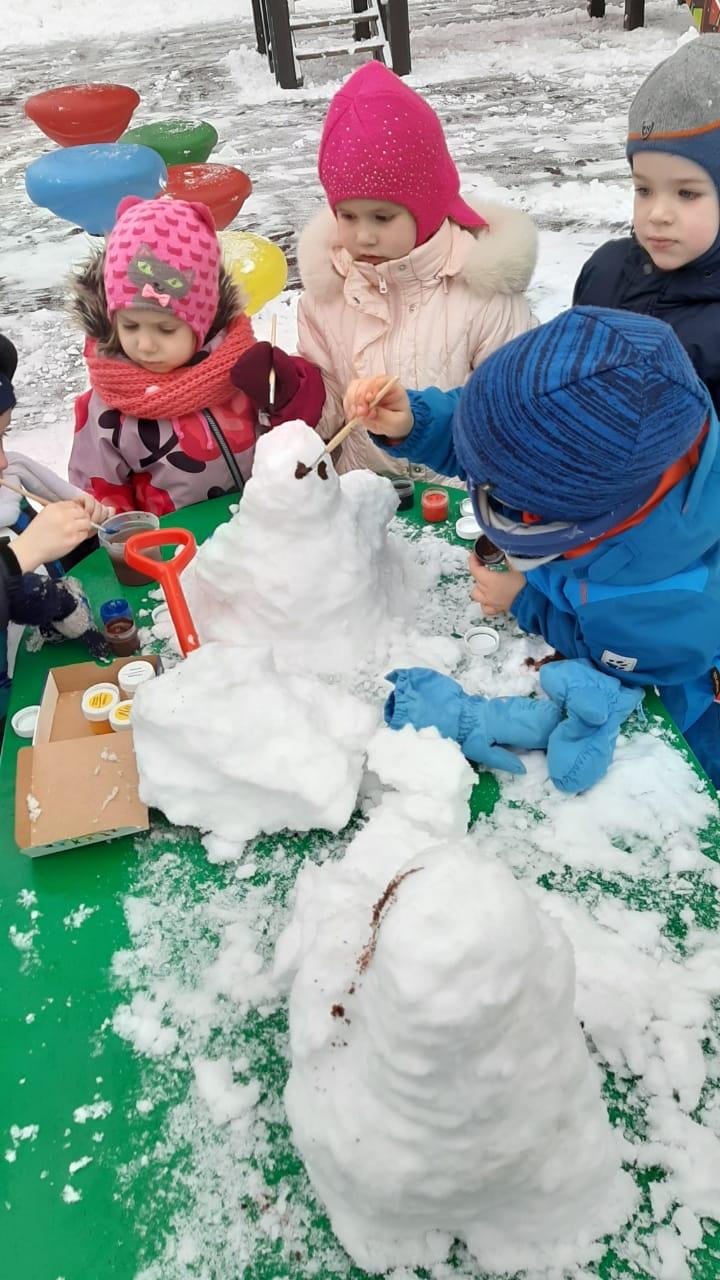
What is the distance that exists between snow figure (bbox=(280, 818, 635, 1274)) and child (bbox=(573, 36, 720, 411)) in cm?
170

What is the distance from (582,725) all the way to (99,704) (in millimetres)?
950

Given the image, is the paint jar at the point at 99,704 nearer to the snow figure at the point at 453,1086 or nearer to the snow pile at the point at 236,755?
the snow pile at the point at 236,755

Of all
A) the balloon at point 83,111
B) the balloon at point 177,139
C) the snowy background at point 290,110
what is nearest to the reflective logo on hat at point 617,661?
the snowy background at point 290,110

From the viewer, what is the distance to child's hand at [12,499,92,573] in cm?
178

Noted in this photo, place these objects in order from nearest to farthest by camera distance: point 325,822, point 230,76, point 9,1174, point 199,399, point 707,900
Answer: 1. point 9,1174
2. point 707,900
3. point 325,822
4. point 199,399
5. point 230,76

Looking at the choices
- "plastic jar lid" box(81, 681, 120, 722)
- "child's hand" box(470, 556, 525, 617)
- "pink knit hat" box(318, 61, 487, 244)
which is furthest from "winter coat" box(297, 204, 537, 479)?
"plastic jar lid" box(81, 681, 120, 722)

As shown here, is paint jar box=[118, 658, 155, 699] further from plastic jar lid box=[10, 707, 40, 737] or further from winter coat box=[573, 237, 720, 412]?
winter coat box=[573, 237, 720, 412]

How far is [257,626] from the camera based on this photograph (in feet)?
5.60

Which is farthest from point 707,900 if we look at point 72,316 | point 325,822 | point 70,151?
point 70,151

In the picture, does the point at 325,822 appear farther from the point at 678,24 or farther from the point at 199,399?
the point at 678,24

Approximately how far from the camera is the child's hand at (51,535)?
178 cm

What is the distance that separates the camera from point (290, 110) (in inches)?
336

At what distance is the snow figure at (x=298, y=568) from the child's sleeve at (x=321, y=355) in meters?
0.93

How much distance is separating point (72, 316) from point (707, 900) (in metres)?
2.20
